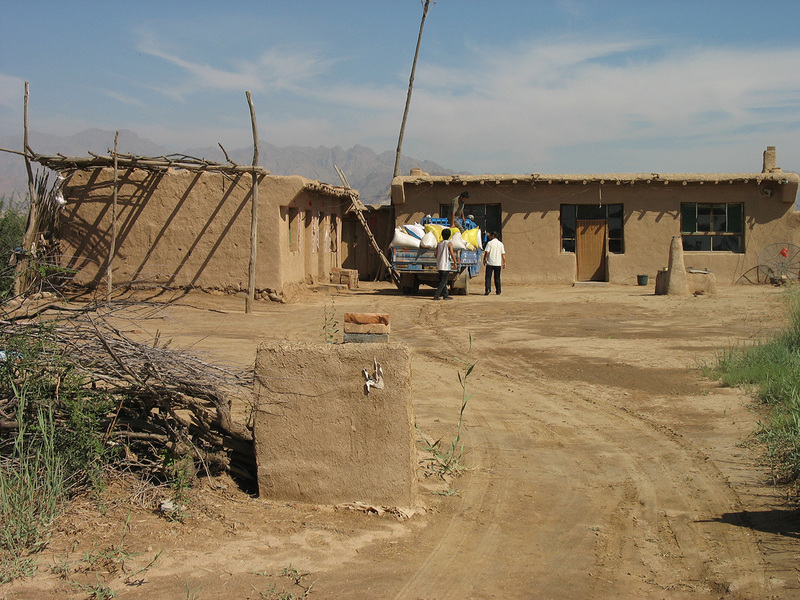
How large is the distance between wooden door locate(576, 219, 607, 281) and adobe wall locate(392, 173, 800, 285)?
464 millimetres

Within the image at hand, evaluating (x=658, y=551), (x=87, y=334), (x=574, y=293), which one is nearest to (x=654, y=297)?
(x=574, y=293)

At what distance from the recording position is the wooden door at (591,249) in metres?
21.4

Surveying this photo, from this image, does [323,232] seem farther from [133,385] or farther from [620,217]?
[133,385]

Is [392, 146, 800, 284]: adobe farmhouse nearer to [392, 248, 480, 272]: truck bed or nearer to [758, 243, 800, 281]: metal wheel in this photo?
[758, 243, 800, 281]: metal wheel

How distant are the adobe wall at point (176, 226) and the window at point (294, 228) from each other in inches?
63.9

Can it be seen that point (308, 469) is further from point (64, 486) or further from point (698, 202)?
point (698, 202)

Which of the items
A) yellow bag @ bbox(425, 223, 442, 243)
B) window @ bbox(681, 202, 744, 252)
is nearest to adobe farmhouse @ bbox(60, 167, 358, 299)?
yellow bag @ bbox(425, 223, 442, 243)

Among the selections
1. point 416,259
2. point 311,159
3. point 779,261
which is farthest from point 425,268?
point 311,159

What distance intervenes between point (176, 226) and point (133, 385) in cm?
1101

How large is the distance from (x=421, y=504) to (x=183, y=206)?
11554mm

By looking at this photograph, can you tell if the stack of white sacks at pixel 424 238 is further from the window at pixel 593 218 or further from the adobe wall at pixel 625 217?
the window at pixel 593 218

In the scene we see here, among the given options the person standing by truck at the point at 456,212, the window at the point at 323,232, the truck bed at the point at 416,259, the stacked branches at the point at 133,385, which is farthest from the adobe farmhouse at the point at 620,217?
the stacked branches at the point at 133,385

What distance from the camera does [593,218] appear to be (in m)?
21.4

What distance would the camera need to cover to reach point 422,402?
307 inches
